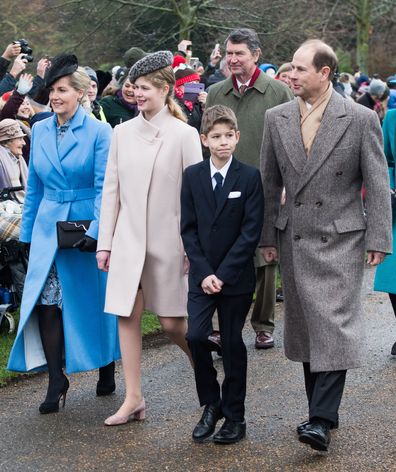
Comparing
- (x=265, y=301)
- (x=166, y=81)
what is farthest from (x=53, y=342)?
(x=265, y=301)

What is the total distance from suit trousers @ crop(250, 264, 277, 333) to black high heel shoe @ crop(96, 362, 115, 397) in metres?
1.61

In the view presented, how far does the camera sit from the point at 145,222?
19.5 ft

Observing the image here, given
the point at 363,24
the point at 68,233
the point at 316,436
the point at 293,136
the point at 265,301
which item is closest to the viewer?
the point at 316,436

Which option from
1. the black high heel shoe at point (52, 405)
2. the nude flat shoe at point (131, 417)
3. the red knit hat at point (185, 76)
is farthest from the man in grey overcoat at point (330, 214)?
the red knit hat at point (185, 76)

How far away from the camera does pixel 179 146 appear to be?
19.6ft

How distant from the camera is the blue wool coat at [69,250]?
629cm

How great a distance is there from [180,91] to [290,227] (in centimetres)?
434

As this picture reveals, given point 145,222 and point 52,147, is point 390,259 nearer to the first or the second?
point 145,222

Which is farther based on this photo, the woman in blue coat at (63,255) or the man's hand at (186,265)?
the woman in blue coat at (63,255)

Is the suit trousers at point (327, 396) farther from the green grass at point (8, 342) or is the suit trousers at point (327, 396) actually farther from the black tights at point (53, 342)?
the green grass at point (8, 342)

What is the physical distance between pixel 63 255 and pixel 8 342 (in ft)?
6.57

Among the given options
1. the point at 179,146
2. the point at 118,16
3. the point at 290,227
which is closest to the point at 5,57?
the point at 179,146

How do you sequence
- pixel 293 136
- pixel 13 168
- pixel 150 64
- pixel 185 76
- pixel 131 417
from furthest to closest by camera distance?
pixel 185 76
pixel 13 168
pixel 131 417
pixel 150 64
pixel 293 136

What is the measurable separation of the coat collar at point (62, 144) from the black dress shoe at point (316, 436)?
210 centimetres
